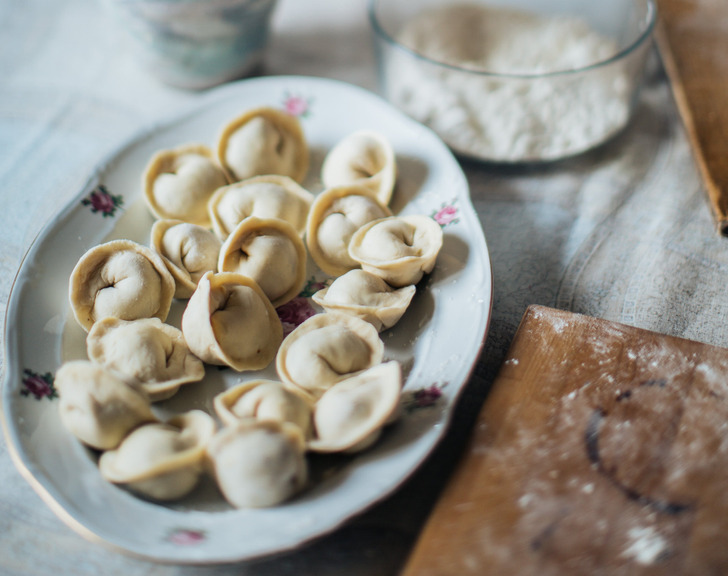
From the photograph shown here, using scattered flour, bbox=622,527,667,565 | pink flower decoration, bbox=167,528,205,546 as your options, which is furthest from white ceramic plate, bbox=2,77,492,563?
scattered flour, bbox=622,527,667,565

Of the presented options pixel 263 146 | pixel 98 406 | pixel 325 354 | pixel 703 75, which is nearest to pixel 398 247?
pixel 325 354

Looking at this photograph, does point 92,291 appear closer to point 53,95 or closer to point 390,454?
point 390,454

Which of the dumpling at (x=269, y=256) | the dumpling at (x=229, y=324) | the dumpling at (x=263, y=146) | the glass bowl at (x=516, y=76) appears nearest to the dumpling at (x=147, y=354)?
the dumpling at (x=229, y=324)

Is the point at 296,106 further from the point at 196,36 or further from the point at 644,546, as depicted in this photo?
the point at 644,546

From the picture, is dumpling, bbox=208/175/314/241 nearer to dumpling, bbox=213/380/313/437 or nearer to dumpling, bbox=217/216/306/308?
dumpling, bbox=217/216/306/308

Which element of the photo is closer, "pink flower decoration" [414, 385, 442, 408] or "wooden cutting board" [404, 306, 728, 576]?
"wooden cutting board" [404, 306, 728, 576]

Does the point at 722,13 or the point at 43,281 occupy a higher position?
Answer: the point at 43,281

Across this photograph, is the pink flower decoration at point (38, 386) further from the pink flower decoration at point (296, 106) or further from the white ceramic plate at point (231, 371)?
the pink flower decoration at point (296, 106)

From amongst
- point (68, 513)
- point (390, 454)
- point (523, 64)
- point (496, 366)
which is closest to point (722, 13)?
point (523, 64)
